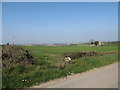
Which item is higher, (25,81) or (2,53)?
(2,53)

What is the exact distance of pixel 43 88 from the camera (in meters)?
6.79

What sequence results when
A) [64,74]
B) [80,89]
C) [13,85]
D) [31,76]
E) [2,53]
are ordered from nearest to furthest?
[80,89] < [13,85] < [31,76] < [64,74] < [2,53]

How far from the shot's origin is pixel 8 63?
11.4m

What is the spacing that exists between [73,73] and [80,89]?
10.5 feet

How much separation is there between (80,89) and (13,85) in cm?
304

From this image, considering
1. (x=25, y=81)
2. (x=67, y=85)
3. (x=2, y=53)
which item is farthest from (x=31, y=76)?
(x=2, y=53)

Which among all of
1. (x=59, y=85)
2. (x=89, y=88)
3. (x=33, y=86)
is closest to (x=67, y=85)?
(x=59, y=85)

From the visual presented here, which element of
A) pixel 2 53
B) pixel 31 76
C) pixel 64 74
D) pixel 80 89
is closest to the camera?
pixel 80 89

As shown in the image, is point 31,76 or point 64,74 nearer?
point 31,76

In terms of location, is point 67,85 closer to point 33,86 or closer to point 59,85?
point 59,85

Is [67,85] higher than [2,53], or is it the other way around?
[2,53]

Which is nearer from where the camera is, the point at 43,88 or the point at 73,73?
the point at 43,88

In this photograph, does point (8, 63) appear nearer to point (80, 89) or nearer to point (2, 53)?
point (2, 53)

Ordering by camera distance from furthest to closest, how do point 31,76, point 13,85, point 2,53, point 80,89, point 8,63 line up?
point 2,53 < point 8,63 < point 31,76 < point 13,85 < point 80,89
